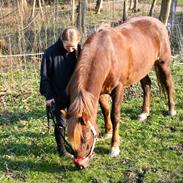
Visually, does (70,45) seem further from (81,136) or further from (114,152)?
(114,152)

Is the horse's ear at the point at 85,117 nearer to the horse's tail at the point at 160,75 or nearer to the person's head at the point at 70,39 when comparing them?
the person's head at the point at 70,39

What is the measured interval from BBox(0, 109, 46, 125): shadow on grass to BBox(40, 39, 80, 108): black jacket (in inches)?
57.0

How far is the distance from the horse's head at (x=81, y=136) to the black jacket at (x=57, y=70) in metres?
0.57

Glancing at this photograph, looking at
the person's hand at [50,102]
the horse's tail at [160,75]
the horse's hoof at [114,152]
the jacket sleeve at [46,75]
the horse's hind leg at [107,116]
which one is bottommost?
the horse's hoof at [114,152]

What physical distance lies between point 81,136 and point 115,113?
1019 mm

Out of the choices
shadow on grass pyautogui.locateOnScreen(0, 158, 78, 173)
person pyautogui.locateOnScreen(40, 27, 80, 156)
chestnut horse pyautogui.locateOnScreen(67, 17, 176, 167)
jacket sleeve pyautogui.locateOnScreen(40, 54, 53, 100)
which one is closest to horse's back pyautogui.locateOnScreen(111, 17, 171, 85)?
chestnut horse pyautogui.locateOnScreen(67, 17, 176, 167)

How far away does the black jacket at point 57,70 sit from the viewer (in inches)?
152

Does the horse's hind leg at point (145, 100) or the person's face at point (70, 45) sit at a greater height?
the person's face at point (70, 45)

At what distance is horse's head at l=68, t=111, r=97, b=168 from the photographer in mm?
3277

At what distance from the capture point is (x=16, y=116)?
17.6 ft

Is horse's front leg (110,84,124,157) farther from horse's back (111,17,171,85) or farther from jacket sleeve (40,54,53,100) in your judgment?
jacket sleeve (40,54,53,100)

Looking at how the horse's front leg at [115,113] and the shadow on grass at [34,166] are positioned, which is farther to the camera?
the horse's front leg at [115,113]

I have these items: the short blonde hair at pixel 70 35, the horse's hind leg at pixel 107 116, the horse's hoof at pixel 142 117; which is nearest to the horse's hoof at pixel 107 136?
the horse's hind leg at pixel 107 116

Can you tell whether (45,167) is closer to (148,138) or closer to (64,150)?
(64,150)
